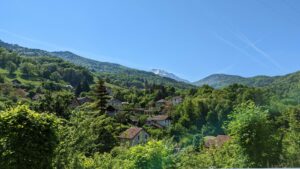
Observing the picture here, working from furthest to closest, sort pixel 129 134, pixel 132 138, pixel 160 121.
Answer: pixel 160 121, pixel 129 134, pixel 132 138

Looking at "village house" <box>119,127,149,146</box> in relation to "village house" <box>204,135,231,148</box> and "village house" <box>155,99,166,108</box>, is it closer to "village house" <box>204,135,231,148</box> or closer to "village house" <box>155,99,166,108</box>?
"village house" <box>204,135,231,148</box>

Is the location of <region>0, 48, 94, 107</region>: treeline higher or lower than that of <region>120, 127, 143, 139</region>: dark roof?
higher

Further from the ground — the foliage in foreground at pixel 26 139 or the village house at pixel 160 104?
the foliage in foreground at pixel 26 139

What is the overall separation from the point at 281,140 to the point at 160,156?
7.94 ft

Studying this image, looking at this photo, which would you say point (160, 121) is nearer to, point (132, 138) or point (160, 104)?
point (160, 104)

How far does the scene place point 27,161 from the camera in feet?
14.9

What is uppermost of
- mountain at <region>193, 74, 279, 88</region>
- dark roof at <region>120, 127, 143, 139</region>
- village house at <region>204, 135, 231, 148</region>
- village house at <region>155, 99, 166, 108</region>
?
mountain at <region>193, 74, 279, 88</region>

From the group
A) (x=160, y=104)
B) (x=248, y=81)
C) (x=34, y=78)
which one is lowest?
(x=160, y=104)

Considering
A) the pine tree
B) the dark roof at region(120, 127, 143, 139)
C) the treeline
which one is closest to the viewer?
the dark roof at region(120, 127, 143, 139)

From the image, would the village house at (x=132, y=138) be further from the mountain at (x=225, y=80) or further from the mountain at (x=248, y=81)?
the mountain at (x=225, y=80)

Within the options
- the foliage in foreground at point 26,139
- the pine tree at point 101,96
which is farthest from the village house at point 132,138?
the pine tree at point 101,96

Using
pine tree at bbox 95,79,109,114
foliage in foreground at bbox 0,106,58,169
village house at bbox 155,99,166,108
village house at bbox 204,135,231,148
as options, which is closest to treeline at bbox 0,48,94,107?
village house at bbox 155,99,166,108

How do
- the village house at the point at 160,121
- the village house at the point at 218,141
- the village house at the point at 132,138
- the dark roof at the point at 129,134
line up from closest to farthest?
the village house at the point at 218,141 < the village house at the point at 132,138 < the dark roof at the point at 129,134 < the village house at the point at 160,121

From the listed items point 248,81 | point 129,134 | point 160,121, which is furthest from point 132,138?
point 248,81
